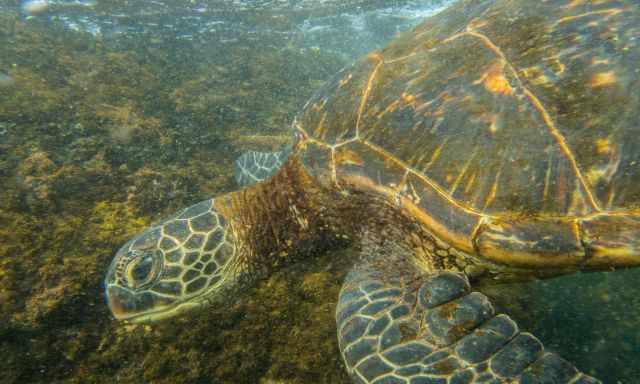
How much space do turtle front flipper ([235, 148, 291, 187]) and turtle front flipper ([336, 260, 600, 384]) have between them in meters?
2.11

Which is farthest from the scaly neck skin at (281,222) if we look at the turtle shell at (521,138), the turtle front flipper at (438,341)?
the turtle front flipper at (438,341)

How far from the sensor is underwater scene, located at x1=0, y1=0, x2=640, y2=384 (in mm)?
1634

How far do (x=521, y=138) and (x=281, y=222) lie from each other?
182cm

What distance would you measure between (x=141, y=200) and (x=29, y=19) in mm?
15641

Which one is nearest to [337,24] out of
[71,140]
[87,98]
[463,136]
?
[87,98]

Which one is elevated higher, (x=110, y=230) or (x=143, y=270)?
(x=143, y=270)

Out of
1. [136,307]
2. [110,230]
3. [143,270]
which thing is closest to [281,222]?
[143,270]

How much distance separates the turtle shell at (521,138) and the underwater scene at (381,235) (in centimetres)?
1

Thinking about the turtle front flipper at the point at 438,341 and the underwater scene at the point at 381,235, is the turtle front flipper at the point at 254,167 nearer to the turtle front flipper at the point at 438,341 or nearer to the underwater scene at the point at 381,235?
the underwater scene at the point at 381,235

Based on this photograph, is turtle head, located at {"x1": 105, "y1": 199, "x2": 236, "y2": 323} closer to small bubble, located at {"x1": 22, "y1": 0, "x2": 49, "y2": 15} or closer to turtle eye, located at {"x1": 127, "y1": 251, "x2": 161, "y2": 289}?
turtle eye, located at {"x1": 127, "y1": 251, "x2": 161, "y2": 289}

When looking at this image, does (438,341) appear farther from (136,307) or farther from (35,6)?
(35,6)

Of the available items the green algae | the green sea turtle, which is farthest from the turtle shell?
the green algae

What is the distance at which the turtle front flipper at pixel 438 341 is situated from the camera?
1.47m

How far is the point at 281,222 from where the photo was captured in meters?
2.61
